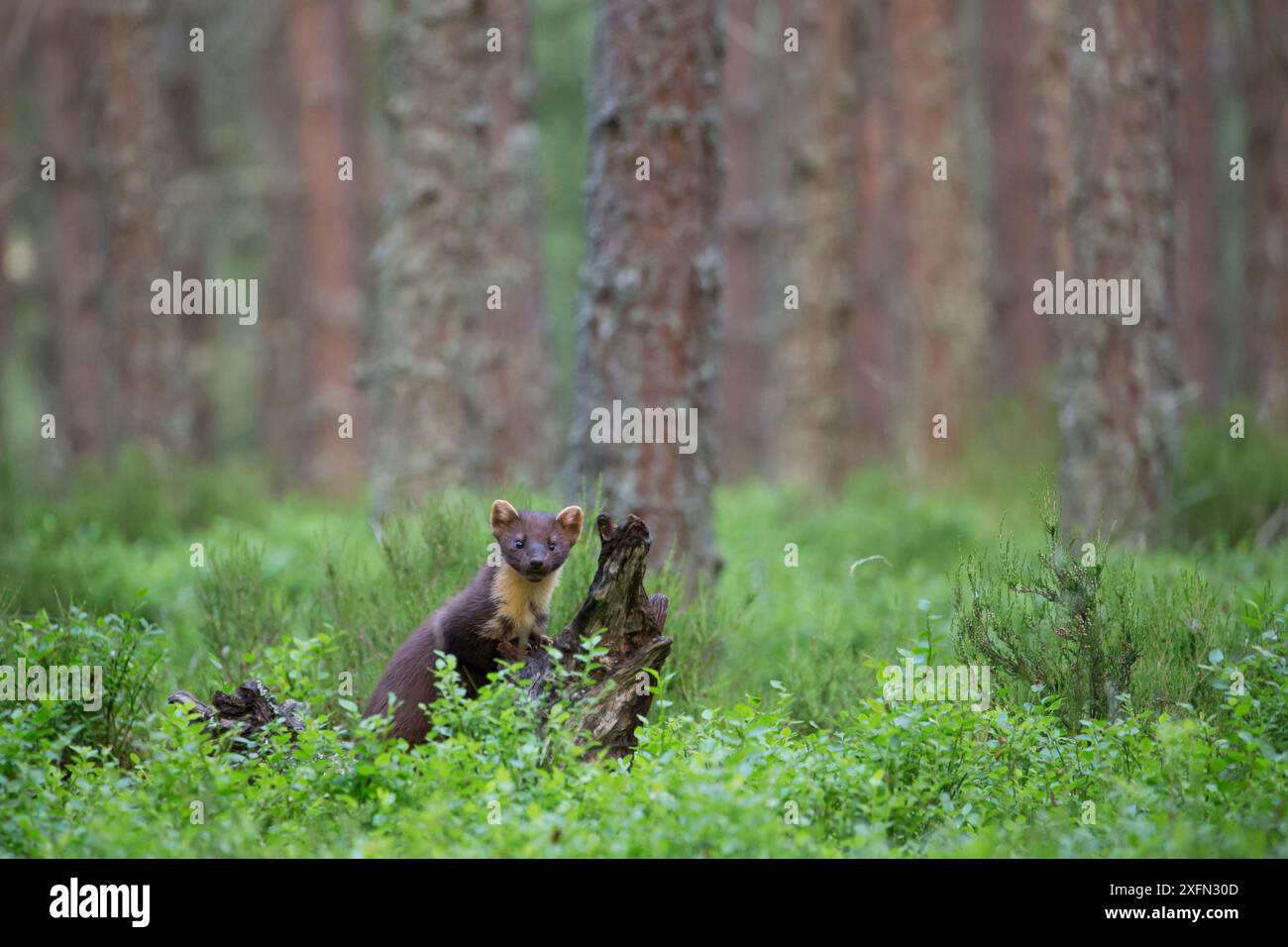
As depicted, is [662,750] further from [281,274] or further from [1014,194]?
[281,274]

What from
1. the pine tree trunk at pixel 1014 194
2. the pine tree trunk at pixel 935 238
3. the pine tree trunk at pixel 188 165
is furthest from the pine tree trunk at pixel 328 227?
the pine tree trunk at pixel 1014 194

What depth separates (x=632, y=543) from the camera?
577cm

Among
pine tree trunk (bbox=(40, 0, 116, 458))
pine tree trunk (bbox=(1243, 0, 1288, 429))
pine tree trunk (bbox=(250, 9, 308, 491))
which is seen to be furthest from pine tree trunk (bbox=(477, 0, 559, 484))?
pine tree trunk (bbox=(1243, 0, 1288, 429))

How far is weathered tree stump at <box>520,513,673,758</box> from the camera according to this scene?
5762mm

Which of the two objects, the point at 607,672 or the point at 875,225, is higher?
the point at 875,225

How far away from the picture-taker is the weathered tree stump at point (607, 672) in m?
5.75

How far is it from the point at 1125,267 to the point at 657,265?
4030 millimetres

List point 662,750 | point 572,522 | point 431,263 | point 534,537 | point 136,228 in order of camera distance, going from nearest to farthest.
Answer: point 662,750 < point 534,537 < point 572,522 < point 431,263 < point 136,228

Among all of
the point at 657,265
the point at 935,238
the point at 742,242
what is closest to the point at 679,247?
the point at 657,265

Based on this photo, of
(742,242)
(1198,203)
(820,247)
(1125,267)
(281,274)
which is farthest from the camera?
(281,274)

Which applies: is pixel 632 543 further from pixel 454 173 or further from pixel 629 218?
pixel 454 173

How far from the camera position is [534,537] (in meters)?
6.61

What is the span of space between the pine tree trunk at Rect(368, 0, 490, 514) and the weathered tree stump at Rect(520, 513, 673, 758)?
6172mm
